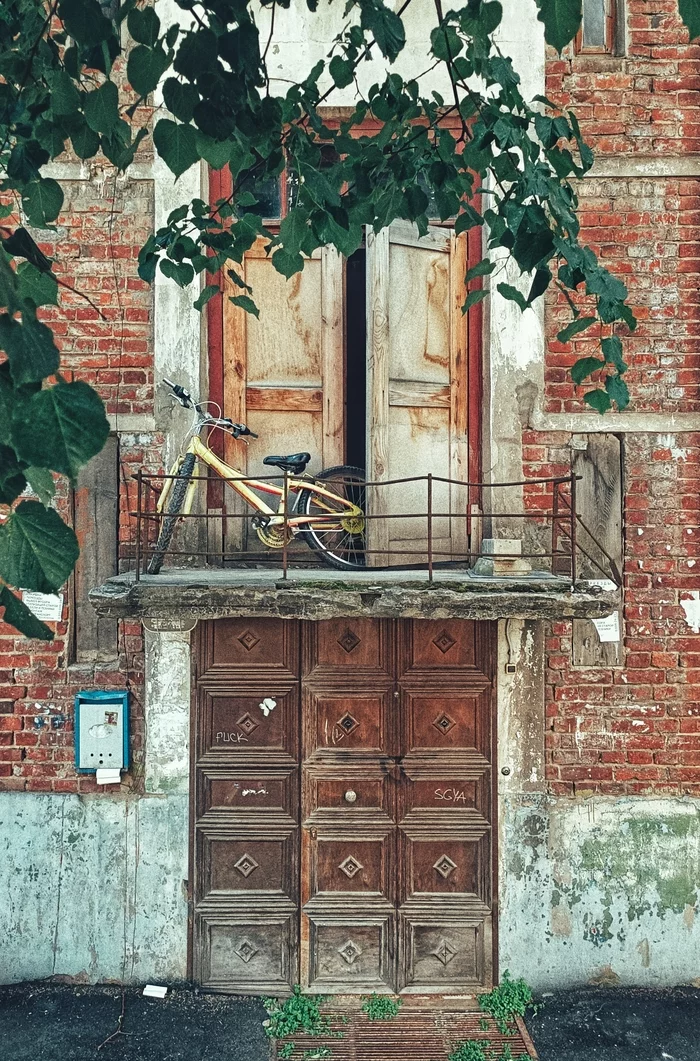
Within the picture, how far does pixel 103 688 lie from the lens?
5125 mm

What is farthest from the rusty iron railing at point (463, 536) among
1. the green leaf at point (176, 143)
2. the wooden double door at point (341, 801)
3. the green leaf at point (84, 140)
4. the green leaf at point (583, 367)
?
the green leaf at point (176, 143)

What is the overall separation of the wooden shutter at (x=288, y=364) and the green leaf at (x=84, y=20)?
308 centimetres

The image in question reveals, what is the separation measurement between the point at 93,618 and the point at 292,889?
1.98m

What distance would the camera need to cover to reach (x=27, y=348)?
1630 millimetres

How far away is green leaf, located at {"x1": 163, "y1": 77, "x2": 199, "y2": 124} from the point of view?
95.7 inches

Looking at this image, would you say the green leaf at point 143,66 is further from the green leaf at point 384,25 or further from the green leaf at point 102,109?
the green leaf at point 384,25

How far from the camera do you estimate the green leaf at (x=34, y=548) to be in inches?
67.2

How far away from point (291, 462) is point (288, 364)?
0.93 metres

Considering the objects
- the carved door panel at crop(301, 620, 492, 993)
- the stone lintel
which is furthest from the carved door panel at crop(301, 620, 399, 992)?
the stone lintel

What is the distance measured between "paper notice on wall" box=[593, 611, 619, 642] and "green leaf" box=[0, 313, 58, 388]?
4.08 meters

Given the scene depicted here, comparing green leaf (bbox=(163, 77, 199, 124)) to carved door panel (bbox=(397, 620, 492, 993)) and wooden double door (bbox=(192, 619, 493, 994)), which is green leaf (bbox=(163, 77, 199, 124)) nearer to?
wooden double door (bbox=(192, 619, 493, 994))

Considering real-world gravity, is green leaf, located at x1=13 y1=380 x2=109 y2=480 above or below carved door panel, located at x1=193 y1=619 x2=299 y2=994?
above

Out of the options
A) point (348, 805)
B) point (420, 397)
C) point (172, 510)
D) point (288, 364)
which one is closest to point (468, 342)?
point (420, 397)

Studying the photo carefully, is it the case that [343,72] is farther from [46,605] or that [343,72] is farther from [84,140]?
[46,605]
